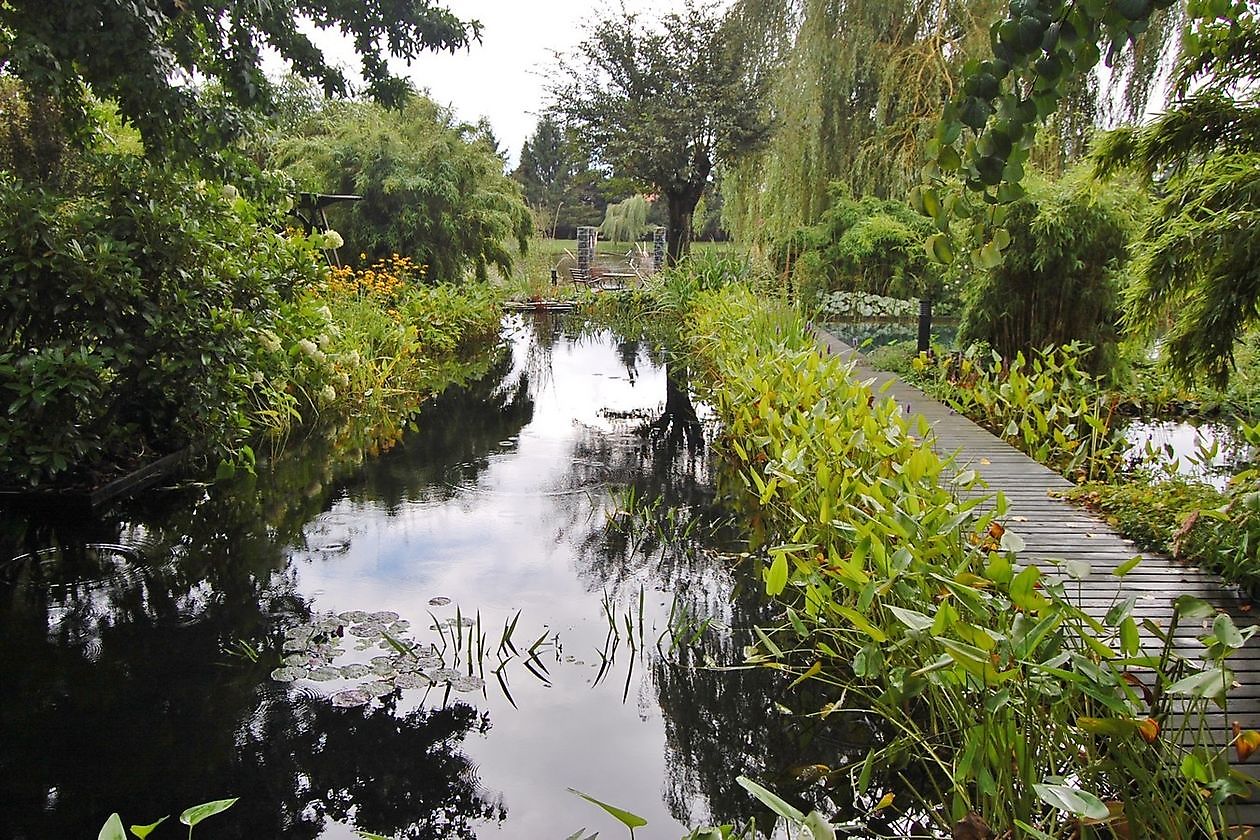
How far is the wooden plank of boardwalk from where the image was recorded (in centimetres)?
201

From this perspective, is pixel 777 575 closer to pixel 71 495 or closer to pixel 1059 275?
pixel 71 495

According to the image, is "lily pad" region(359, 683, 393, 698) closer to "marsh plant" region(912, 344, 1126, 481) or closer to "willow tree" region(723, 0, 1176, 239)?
"marsh plant" region(912, 344, 1126, 481)

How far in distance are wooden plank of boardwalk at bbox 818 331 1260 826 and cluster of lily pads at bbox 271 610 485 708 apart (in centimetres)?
169

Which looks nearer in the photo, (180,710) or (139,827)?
(139,827)

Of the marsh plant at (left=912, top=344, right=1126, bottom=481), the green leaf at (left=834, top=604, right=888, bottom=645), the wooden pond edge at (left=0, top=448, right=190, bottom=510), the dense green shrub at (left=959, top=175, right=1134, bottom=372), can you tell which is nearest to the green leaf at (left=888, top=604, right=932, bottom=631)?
the green leaf at (left=834, top=604, right=888, bottom=645)

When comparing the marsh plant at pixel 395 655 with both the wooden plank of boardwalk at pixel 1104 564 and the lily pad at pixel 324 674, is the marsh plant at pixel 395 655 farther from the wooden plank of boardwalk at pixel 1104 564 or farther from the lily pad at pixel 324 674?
the wooden plank of boardwalk at pixel 1104 564

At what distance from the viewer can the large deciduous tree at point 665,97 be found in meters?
13.8

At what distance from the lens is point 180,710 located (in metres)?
2.52

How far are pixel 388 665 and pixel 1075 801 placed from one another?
203cm

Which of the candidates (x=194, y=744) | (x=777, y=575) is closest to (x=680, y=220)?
(x=777, y=575)

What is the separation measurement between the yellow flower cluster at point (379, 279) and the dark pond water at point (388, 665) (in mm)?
3400

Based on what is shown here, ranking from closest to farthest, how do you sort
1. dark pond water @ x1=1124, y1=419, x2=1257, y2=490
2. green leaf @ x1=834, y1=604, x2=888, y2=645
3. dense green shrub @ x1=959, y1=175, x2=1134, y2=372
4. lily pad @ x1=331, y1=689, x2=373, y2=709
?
green leaf @ x1=834, y1=604, x2=888, y2=645
lily pad @ x1=331, y1=689, x2=373, y2=709
dark pond water @ x1=1124, y1=419, x2=1257, y2=490
dense green shrub @ x1=959, y1=175, x2=1134, y2=372

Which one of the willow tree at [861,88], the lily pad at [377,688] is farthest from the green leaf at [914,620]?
the willow tree at [861,88]

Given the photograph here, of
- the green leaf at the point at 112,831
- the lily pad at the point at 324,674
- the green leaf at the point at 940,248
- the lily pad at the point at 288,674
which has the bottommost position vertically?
the lily pad at the point at 324,674
